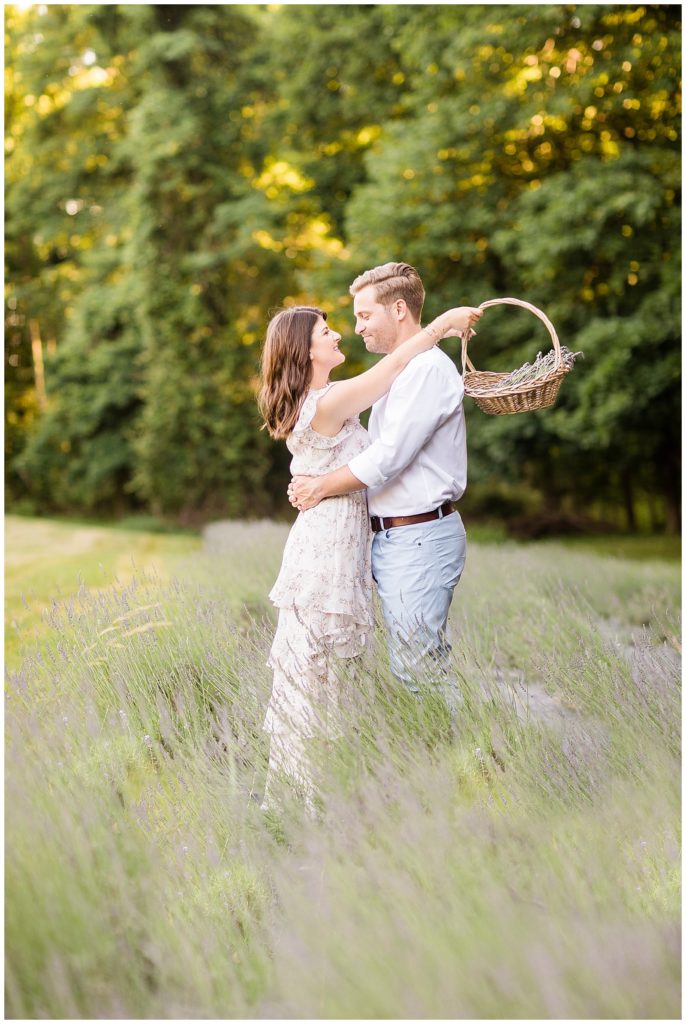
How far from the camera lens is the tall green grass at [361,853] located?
225 centimetres

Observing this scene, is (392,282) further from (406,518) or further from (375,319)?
(406,518)

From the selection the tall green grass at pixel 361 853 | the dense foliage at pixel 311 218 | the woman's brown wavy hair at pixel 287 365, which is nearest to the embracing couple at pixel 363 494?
the woman's brown wavy hair at pixel 287 365

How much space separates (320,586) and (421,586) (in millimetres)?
392

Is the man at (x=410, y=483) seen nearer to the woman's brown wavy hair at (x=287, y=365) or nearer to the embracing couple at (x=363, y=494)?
the embracing couple at (x=363, y=494)

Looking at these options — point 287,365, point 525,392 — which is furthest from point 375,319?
point 525,392

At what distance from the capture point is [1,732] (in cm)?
328

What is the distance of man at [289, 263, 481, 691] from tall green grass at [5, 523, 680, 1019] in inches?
6.8

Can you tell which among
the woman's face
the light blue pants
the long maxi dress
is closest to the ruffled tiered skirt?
the long maxi dress

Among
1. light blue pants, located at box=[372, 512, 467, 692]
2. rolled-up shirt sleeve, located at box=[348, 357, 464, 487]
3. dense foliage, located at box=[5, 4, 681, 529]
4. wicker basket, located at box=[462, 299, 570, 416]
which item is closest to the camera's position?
rolled-up shirt sleeve, located at box=[348, 357, 464, 487]

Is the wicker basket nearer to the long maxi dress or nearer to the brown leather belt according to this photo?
the brown leather belt

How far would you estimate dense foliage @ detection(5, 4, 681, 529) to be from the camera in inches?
521

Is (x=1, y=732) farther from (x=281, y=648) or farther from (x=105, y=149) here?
(x=105, y=149)

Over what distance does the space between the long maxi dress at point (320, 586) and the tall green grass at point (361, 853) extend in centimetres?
15

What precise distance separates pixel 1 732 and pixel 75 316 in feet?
72.0
